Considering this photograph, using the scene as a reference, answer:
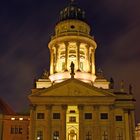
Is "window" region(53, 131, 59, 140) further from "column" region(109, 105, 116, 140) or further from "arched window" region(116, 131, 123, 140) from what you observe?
"arched window" region(116, 131, 123, 140)

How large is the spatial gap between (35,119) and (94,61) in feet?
71.5

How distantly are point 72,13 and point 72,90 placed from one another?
2324cm

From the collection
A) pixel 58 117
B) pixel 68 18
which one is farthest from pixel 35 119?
pixel 68 18

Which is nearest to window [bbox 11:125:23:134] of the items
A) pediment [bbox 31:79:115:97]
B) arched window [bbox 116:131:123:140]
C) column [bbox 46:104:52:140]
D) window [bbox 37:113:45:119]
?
window [bbox 37:113:45:119]

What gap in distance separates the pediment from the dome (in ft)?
69.7

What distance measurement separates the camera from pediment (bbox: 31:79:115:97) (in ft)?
198

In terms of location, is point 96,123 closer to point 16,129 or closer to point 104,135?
point 104,135

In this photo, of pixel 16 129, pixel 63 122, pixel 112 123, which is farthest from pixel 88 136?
pixel 16 129

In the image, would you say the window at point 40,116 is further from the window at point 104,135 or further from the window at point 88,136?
the window at point 104,135

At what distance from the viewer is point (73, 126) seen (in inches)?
2459

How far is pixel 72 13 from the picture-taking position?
76938 millimetres

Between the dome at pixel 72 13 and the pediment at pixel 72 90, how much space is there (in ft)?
69.7

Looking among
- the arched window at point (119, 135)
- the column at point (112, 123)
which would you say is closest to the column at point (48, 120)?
the column at point (112, 123)

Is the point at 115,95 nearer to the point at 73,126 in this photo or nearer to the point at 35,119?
the point at 73,126
